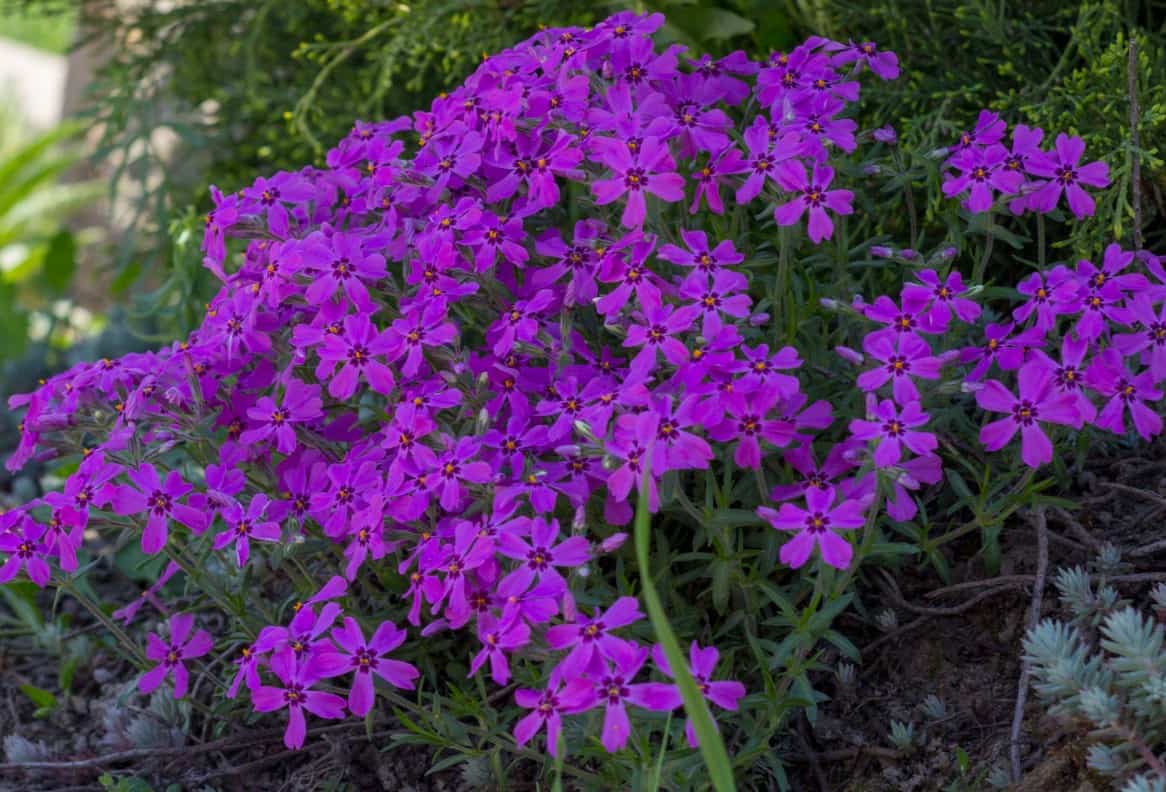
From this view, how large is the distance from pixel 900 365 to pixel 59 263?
404 cm

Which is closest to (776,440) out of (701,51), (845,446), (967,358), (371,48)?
(845,446)

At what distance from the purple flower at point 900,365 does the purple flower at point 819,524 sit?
A: 0.17 metres

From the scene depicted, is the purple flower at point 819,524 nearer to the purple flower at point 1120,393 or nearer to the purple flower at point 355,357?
the purple flower at point 1120,393

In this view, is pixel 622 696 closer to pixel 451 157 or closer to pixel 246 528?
pixel 246 528

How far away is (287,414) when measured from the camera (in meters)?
2.11

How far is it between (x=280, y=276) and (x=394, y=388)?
0.86 feet

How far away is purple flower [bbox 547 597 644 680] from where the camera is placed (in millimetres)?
1701

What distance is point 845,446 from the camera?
1979 millimetres

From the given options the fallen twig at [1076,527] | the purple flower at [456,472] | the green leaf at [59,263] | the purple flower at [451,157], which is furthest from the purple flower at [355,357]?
the green leaf at [59,263]

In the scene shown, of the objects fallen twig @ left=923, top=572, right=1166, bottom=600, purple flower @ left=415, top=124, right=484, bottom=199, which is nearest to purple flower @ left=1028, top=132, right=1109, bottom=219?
fallen twig @ left=923, top=572, right=1166, bottom=600

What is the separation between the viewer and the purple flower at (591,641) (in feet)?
5.58

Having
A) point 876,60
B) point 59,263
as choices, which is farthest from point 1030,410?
point 59,263

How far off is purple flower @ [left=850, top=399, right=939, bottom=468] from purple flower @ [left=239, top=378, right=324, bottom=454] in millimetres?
892

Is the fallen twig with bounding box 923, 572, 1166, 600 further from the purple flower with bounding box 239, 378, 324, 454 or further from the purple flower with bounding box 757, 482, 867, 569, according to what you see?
the purple flower with bounding box 239, 378, 324, 454
